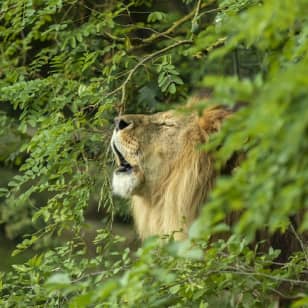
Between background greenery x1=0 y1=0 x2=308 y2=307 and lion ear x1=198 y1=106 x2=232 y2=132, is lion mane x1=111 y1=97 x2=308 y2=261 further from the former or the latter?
background greenery x1=0 y1=0 x2=308 y2=307

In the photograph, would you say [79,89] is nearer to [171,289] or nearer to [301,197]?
[171,289]

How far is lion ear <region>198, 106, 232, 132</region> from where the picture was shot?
4734 millimetres

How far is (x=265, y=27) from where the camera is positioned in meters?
2.35

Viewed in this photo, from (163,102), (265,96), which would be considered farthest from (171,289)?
(163,102)

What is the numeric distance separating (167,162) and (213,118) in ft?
1.16

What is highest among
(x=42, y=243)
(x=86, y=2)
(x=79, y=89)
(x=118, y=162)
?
(x=86, y=2)

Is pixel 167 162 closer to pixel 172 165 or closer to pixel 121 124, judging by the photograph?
pixel 172 165

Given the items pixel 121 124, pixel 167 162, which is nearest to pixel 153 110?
pixel 167 162

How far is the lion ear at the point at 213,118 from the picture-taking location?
473cm

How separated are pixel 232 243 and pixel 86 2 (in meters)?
3.45

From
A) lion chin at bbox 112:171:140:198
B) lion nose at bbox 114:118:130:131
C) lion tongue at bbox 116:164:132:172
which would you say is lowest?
lion chin at bbox 112:171:140:198

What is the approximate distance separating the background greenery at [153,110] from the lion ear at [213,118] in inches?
11.9

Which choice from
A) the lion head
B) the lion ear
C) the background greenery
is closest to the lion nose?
the lion head

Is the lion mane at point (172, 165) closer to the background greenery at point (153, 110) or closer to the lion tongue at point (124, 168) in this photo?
the lion tongue at point (124, 168)
